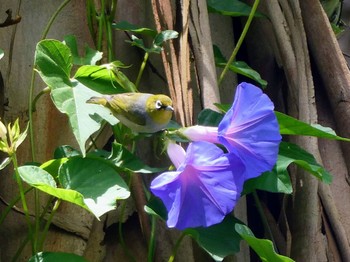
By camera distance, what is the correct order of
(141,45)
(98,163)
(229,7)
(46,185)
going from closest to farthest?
1. (46,185)
2. (98,163)
3. (141,45)
4. (229,7)

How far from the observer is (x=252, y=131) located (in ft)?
2.67

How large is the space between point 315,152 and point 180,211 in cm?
47

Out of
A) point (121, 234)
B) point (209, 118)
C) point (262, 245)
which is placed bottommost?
point (121, 234)

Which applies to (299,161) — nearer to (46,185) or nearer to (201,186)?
(201,186)

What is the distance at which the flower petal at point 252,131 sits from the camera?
2.64ft

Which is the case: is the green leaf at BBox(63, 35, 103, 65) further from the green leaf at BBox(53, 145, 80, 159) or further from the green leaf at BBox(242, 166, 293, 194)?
the green leaf at BBox(242, 166, 293, 194)

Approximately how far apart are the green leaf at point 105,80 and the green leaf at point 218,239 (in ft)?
0.75

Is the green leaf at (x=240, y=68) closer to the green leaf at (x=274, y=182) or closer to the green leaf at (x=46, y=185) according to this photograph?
the green leaf at (x=274, y=182)

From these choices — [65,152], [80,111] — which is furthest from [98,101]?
[65,152]

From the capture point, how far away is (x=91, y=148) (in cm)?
112

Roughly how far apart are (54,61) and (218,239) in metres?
0.33

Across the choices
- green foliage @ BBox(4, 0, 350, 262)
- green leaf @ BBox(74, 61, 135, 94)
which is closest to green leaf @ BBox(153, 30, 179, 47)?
green foliage @ BBox(4, 0, 350, 262)

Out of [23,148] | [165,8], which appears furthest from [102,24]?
[23,148]

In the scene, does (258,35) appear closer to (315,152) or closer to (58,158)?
(315,152)
